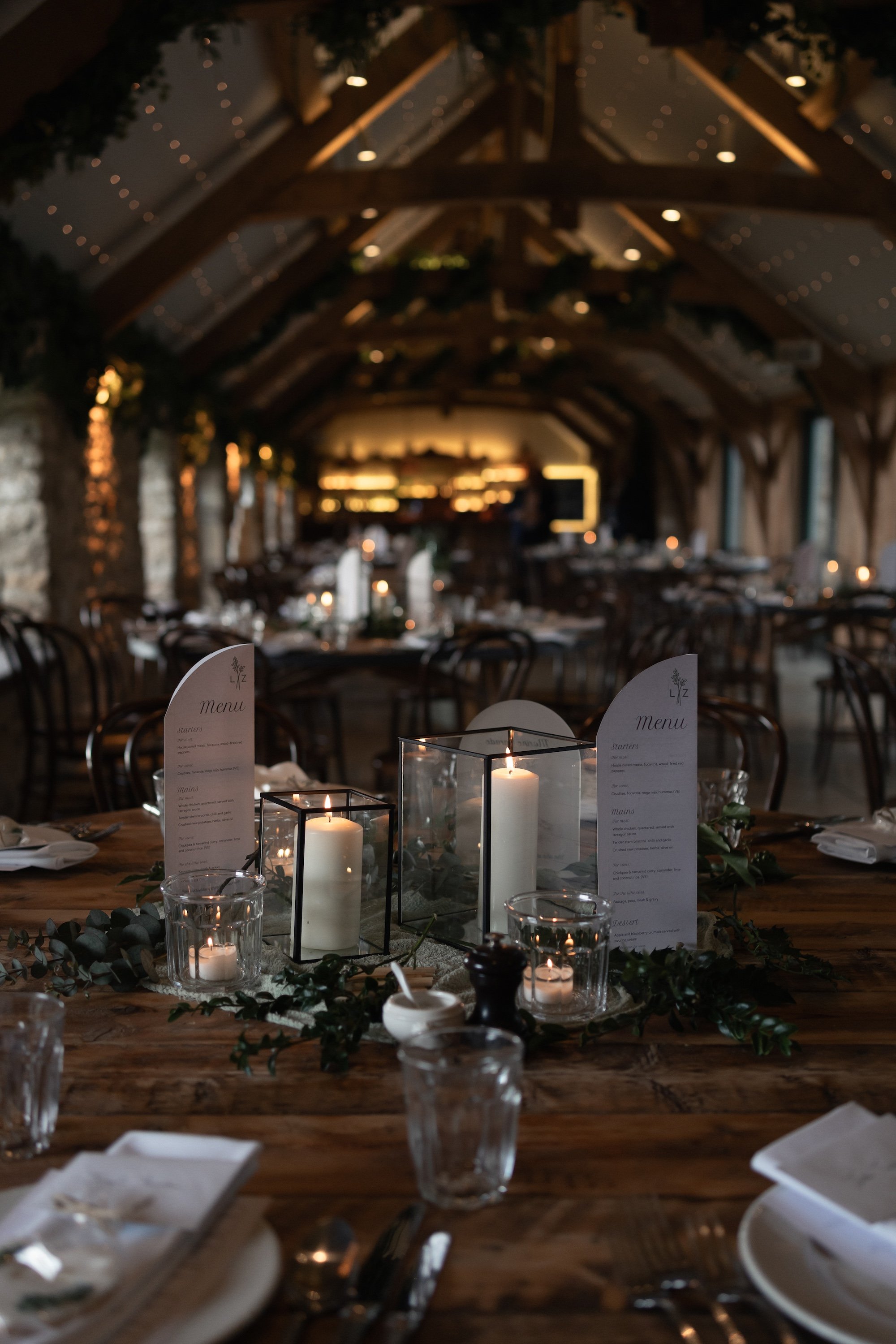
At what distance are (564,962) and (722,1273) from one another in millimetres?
451

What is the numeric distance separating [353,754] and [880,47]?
450cm

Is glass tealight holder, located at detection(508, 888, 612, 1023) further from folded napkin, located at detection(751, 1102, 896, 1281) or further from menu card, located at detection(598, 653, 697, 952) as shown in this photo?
folded napkin, located at detection(751, 1102, 896, 1281)

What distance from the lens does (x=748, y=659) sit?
271 inches

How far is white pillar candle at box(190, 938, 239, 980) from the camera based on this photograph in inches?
52.4

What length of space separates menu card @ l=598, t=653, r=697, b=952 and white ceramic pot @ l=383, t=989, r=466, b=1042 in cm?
27

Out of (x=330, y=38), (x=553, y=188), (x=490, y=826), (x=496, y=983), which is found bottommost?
(x=496, y=983)

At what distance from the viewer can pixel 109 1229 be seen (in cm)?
78

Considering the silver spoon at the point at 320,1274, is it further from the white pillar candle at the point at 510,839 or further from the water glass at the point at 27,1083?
the white pillar candle at the point at 510,839

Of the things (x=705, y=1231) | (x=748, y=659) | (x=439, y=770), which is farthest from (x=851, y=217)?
(x=705, y=1231)

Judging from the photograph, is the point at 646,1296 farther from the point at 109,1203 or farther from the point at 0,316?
the point at 0,316

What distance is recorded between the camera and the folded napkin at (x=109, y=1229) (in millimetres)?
713

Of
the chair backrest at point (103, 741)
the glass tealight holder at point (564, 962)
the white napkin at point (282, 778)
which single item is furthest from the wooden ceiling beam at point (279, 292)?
the glass tealight holder at point (564, 962)

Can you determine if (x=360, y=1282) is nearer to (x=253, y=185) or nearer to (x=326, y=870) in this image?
(x=326, y=870)

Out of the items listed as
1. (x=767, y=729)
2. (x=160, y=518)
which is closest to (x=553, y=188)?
(x=160, y=518)
